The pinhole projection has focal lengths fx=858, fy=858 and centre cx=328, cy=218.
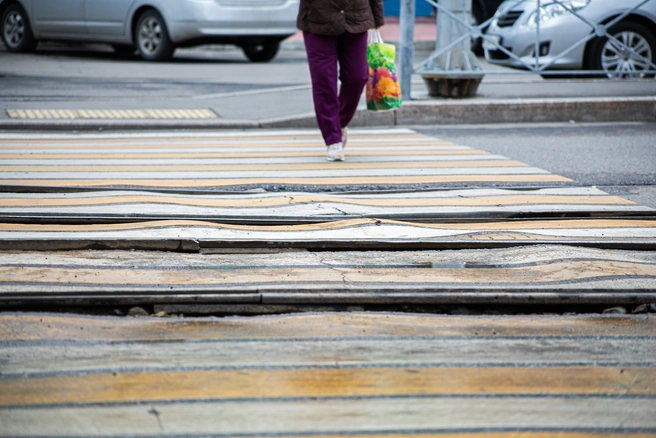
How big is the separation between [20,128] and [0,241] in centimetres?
395

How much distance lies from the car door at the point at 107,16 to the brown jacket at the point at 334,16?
7.34 metres

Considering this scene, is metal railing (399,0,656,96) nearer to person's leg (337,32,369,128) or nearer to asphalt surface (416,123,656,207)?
asphalt surface (416,123,656,207)

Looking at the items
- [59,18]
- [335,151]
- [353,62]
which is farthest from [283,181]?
[59,18]

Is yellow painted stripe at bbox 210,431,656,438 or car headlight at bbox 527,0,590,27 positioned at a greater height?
car headlight at bbox 527,0,590,27

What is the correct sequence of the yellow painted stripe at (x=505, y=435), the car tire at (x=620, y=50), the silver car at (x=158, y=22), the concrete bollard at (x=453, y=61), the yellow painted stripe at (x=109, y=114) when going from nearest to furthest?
the yellow painted stripe at (x=505, y=435)
the yellow painted stripe at (x=109, y=114)
the concrete bollard at (x=453, y=61)
the car tire at (x=620, y=50)
the silver car at (x=158, y=22)

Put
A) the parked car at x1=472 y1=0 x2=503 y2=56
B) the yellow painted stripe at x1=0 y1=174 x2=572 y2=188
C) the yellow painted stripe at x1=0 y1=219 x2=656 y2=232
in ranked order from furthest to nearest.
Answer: the parked car at x1=472 y1=0 x2=503 y2=56, the yellow painted stripe at x1=0 y1=174 x2=572 y2=188, the yellow painted stripe at x1=0 y1=219 x2=656 y2=232

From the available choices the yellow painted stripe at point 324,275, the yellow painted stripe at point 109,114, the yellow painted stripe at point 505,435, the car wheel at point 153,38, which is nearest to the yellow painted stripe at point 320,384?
the yellow painted stripe at point 505,435

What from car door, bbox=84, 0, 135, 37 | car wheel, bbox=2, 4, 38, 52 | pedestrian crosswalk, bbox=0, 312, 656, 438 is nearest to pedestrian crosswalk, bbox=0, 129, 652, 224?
pedestrian crosswalk, bbox=0, 312, 656, 438

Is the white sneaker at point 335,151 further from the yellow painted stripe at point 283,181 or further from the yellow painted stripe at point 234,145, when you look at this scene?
the yellow painted stripe at point 234,145

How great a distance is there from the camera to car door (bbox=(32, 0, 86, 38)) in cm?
1263

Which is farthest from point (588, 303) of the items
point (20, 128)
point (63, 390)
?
point (20, 128)

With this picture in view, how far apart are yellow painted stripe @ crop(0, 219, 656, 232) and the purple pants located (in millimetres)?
1871

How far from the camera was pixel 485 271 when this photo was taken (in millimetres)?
3201

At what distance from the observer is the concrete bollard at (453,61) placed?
840 cm
